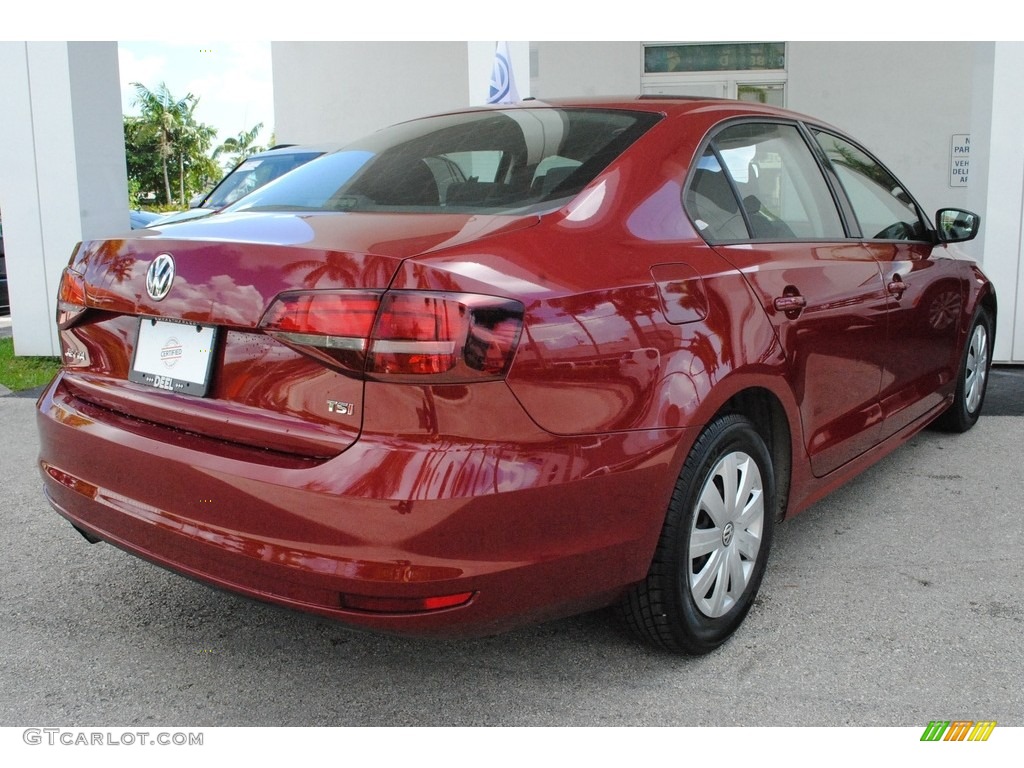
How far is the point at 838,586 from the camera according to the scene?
3020mm

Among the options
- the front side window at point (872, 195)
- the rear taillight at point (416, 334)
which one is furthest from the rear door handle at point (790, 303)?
the rear taillight at point (416, 334)

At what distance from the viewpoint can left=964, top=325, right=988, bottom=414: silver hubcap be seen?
15.6 feet

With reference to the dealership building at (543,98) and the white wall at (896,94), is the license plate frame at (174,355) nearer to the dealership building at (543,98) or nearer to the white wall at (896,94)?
the dealership building at (543,98)

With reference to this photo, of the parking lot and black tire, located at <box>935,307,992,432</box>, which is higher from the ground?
black tire, located at <box>935,307,992,432</box>

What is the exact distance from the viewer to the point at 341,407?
1.91 meters

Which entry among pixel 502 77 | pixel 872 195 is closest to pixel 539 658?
pixel 872 195

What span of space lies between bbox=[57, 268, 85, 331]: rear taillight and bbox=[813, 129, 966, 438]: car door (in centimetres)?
248

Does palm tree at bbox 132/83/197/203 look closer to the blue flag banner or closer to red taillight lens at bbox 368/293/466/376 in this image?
the blue flag banner

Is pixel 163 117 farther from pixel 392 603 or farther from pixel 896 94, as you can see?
pixel 392 603

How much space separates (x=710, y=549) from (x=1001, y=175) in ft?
17.2

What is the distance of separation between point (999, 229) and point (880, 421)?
386 cm

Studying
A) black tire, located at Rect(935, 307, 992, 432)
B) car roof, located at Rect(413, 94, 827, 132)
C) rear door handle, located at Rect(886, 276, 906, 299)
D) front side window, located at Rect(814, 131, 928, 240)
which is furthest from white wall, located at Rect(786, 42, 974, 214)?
car roof, located at Rect(413, 94, 827, 132)

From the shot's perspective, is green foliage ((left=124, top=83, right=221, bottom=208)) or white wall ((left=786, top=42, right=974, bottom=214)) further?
green foliage ((left=124, top=83, right=221, bottom=208))

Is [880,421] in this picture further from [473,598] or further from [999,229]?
[999,229]
